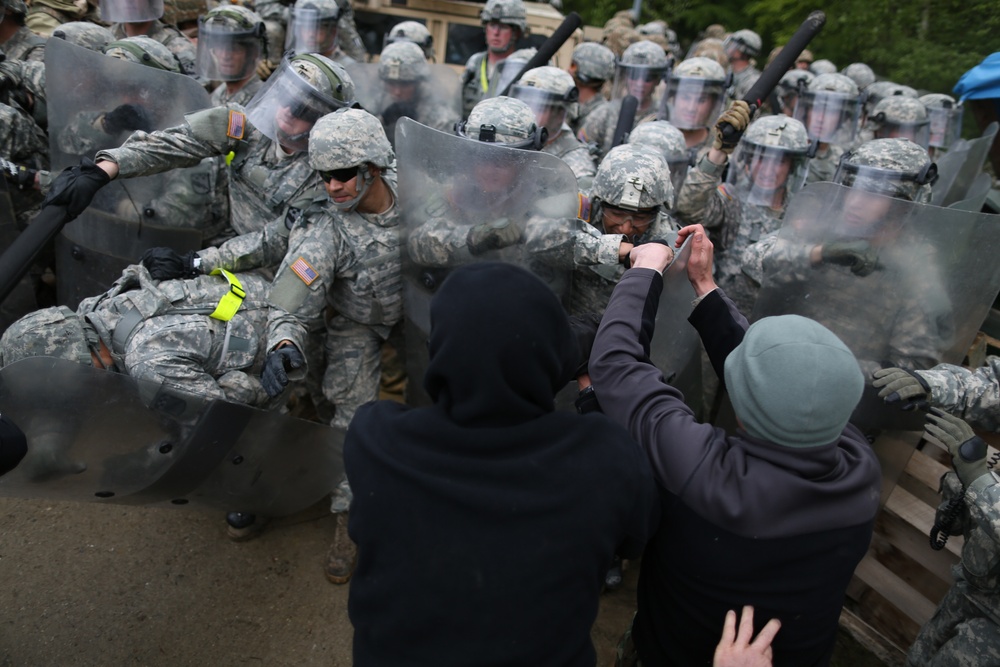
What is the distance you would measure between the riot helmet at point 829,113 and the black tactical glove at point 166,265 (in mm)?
4795

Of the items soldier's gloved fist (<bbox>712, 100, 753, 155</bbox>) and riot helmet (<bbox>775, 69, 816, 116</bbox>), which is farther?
riot helmet (<bbox>775, 69, 816, 116</bbox>)

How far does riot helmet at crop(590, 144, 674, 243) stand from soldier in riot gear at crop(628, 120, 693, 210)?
98 cm

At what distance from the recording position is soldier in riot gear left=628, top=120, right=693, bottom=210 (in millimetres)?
3986

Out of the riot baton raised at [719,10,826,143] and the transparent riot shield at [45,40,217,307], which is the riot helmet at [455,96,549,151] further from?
the transparent riot shield at [45,40,217,307]

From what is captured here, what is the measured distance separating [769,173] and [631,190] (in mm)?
1687

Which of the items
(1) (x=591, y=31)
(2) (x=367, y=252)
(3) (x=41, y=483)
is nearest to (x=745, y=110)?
(2) (x=367, y=252)

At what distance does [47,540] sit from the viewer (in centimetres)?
313

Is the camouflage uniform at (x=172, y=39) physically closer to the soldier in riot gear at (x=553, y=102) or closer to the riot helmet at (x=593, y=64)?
the soldier in riot gear at (x=553, y=102)

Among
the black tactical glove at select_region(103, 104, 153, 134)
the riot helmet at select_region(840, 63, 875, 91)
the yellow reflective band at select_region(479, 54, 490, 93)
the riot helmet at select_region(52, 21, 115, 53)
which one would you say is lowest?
the black tactical glove at select_region(103, 104, 153, 134)

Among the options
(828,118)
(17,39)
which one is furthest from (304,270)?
(828,118)

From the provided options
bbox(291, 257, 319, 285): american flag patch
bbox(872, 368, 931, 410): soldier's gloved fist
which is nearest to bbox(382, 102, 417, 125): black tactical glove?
bbox(291, 257, 319, 285): american flag patch

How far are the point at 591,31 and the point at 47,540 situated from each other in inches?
431

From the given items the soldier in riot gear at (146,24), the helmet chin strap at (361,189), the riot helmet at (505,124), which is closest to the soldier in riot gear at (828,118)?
the riot helmet at (505,124)

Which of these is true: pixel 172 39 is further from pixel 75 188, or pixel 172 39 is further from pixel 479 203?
pixel 479 203
